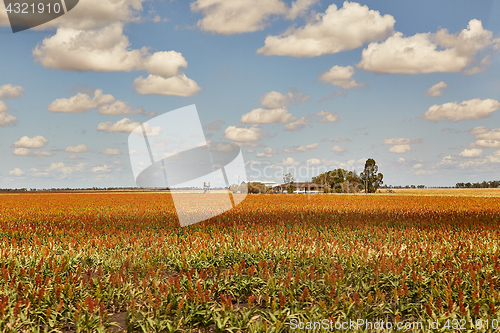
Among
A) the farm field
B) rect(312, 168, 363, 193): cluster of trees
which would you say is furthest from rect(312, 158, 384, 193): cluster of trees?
the farm field

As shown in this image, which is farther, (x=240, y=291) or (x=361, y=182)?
(x=361, y=182)

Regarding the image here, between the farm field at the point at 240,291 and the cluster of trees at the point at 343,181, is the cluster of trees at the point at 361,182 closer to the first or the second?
the cluster of trees at the point at 343,181

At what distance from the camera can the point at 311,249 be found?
953cm

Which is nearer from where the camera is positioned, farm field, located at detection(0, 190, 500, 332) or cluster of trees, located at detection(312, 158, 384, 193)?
farm field, located at detection(0, 190, 500, 332)

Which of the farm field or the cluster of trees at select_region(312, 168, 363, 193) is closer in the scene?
the farm field

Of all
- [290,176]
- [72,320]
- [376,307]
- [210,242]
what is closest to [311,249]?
[210,242]

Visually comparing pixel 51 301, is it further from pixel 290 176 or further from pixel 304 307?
pixel 290 176

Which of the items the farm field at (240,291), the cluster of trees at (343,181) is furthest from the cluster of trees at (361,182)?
the farm field at (240,291)

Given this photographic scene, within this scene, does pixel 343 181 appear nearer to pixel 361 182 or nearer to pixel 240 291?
pixel 361 182

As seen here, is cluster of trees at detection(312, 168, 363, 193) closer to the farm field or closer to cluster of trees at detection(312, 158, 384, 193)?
cluster of trees at detection(312, 158, 384, 193)

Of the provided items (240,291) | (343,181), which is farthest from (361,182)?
(240,291)

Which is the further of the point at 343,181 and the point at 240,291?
the point at 343,181

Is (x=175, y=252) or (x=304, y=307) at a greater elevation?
(x=175, y=252)

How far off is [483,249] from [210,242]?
717 cm
